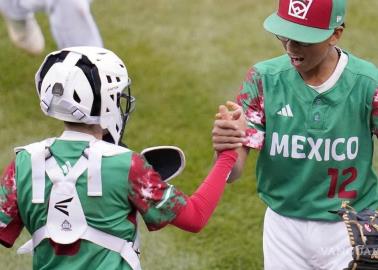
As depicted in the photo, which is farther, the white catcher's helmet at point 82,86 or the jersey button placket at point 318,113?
the jersey button placket at point 318,113

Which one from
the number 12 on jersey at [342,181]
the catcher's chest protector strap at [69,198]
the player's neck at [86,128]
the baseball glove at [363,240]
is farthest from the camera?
the number 12 on jersey at [342,181]

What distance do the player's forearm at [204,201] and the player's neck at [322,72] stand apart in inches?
27.3

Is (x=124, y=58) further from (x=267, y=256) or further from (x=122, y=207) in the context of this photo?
(x=122, y=207)

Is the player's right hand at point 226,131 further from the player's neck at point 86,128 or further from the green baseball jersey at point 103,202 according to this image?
the player's neck at point 86,128

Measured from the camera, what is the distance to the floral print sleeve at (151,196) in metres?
3.49

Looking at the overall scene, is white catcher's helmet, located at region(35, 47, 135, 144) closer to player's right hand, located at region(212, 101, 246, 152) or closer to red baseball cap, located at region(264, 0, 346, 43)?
player's right hand, located at region(212, 101, 246, 152)

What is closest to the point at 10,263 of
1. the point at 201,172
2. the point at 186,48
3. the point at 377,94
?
the point at 201,172

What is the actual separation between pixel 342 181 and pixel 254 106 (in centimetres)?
54

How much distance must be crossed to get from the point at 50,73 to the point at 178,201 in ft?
2.26

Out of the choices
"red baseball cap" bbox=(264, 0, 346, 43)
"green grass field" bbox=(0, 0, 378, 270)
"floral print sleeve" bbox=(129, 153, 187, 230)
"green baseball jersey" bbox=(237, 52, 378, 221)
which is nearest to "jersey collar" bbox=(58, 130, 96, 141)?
"floral print sleeve" bbox=(129, 153, 187, 230)

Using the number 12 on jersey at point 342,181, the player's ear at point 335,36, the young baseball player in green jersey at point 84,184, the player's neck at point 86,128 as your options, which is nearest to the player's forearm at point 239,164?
the number 12 on jersey at point 342,181

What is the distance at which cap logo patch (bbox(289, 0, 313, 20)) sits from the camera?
403cm

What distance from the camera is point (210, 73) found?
26.4ft

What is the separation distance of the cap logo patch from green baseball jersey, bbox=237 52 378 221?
273 mm
